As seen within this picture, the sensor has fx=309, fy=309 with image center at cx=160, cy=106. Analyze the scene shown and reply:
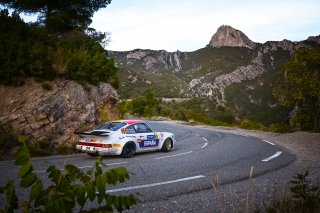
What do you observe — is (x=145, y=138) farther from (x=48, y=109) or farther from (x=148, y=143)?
(x=48, y=109)

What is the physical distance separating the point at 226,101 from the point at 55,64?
113m

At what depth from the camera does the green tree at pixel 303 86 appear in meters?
27.6

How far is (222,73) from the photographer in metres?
144

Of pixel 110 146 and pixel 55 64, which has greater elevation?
pixel 55 64

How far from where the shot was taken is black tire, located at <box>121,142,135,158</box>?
11.8m

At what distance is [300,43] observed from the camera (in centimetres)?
13762

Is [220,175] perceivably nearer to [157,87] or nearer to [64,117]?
[64,117]

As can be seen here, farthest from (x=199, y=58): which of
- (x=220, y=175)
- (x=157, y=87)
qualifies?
(x=220, y=175)

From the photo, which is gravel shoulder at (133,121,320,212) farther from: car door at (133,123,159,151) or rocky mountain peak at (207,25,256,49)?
rocky mountain peak at (207,25,256,49)

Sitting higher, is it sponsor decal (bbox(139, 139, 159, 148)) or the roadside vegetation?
the roadside vegetation

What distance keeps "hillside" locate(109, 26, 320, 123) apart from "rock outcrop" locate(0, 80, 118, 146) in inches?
3030

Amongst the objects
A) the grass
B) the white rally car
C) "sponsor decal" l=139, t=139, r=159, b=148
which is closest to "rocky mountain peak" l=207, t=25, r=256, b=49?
"sponsor decal" l=139, t=139, r=159, b=148

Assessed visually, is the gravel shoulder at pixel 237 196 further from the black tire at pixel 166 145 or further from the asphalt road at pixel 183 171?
the black tire at pixel 166 145

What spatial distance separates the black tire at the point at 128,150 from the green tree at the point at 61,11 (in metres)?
8.96
